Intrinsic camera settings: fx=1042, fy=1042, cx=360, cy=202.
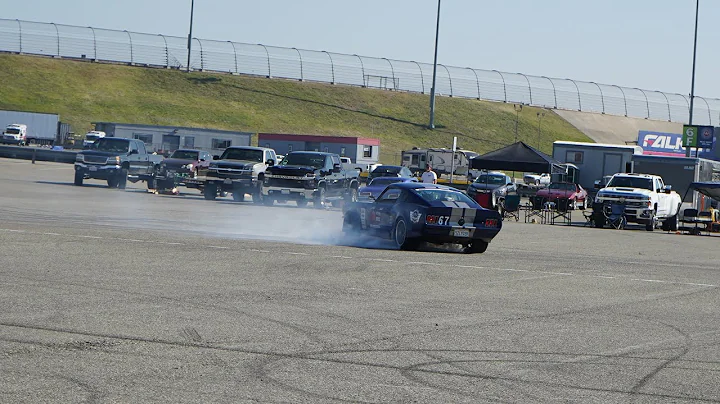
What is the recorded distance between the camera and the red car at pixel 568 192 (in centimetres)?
4541

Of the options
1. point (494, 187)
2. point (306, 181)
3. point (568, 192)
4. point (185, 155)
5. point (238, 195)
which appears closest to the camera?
point (306, 181)

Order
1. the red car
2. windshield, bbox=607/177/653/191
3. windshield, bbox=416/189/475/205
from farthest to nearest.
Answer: the red car, windshield, bbox=607/177/653/191, windshield, bbox=416/189/475/205

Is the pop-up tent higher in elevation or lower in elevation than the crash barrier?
higher

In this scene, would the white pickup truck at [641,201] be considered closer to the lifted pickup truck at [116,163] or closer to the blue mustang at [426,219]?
the blue mustang at [426,219]

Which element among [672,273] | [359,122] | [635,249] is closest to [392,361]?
[672,273]

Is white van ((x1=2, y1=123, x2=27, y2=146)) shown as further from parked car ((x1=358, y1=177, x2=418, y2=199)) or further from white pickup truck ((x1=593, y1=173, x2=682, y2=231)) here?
white pickup truck ((x1=593, y1=173, x2=682, y2=231))

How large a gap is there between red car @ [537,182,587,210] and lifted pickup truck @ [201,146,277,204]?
13.7 metres

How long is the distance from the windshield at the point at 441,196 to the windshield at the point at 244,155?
17.4m

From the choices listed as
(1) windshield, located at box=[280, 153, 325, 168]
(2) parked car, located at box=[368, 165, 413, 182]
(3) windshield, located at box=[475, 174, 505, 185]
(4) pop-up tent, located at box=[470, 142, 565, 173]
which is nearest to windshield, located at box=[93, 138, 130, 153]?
(1) windshield, located at box=[280, 153, 325, 168]

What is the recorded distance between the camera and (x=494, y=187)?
44000 mm

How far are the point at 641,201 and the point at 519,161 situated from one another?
13.7 ft

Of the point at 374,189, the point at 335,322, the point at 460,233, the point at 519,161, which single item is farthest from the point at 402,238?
the point at 519,161

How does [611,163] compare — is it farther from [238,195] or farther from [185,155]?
[238,195]

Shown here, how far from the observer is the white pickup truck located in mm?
34000
